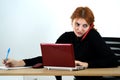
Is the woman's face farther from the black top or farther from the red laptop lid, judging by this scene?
the red laptop lid

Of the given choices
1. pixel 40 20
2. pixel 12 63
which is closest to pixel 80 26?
pixel 12 63

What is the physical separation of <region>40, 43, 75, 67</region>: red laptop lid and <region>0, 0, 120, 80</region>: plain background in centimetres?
120

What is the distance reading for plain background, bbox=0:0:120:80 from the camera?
308 centimetres

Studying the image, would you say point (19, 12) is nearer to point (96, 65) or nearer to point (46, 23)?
point (46, 23)

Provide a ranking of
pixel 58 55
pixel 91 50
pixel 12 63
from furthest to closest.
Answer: pixel 91 50 → pixel 12 63 → pixel 58 55

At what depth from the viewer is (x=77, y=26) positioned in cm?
222

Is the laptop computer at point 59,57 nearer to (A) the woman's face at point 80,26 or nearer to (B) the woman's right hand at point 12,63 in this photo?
(B) the woman's right hand at point 12,63

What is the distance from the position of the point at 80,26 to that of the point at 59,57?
440 mm

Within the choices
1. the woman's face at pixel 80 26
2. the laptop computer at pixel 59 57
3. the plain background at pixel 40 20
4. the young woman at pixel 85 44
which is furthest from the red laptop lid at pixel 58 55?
the plain background at pixel 40 20

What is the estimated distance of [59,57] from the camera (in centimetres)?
187

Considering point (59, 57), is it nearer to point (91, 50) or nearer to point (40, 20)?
point (91, 50)

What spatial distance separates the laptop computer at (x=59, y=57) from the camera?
6.01 ft

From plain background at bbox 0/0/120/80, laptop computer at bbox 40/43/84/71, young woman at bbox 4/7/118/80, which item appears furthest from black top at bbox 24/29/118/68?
plain background at bbox 0/0/120/80

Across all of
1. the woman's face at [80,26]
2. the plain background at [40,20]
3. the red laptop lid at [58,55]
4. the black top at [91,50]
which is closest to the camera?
the red laptop lid at [58,55]
